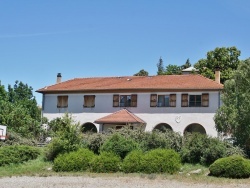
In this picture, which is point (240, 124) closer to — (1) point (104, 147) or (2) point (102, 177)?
(1) point (104, 147)

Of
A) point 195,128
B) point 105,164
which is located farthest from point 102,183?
point 195,128

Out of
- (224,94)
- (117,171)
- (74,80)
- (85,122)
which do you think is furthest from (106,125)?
(117,171)

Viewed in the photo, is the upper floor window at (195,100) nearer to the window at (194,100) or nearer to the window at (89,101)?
the window at (194,100)

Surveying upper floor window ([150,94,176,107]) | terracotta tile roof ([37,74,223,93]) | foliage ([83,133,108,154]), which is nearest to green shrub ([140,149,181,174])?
foliage ([83,133,108,154])

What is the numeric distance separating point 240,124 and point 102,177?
12.0m

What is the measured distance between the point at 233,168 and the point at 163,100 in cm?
2073

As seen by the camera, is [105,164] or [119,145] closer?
[105,164]

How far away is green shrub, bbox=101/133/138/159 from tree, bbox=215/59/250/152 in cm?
765

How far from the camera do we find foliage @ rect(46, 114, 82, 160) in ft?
88.7

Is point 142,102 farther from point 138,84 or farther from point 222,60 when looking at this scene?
point 222,60

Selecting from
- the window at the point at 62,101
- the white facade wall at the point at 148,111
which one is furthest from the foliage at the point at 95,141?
the window at the point at 62,101

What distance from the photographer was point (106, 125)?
42594 mm

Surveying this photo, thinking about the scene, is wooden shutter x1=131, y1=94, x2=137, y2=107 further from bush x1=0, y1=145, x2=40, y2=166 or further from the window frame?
bush x1=0, y1=145, x2=40, y2=166

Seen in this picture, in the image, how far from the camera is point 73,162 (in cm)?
2512
